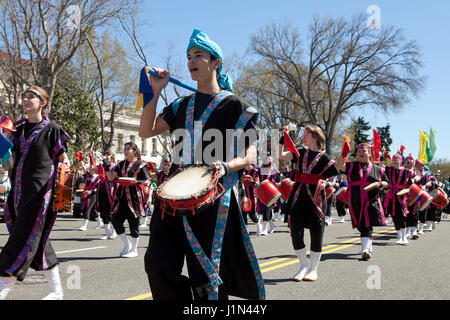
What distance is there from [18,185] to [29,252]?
640mm

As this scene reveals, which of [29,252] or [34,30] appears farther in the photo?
[34,30]

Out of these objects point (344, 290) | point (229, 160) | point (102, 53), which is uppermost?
point (102, 53)

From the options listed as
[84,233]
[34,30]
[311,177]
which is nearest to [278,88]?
[34,30]

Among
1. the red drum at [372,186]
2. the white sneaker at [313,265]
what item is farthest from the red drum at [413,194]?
the white sneaker at [313,265]

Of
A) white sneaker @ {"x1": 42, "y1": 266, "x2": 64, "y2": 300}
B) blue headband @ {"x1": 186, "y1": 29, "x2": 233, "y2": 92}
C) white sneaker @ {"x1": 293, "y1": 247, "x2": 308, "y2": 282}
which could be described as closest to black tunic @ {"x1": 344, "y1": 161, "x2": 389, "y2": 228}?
white sneaker @ {"x1": 293, "y1": 247, "x2": 308, "y2": 282}

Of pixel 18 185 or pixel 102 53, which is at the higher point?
pixel 102 53

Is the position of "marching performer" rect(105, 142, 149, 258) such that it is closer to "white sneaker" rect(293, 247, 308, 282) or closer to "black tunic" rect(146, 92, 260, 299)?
"white sneaker" rect(293, 247, 308, 282)

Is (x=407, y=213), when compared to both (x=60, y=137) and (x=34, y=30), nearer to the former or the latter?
(x=60, y=137)

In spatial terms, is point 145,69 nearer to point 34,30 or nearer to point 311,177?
point 311,177

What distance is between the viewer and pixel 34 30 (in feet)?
74.2

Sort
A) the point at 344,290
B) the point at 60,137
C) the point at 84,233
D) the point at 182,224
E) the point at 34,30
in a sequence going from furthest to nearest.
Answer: the point at 34,30 < the point at 84,233 < the point at 344,290 < the point at 60,137 < the point at 182,224

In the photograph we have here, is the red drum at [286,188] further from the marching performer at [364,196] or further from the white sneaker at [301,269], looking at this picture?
the marching performer at [364,196]

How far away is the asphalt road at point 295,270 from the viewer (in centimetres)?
558
